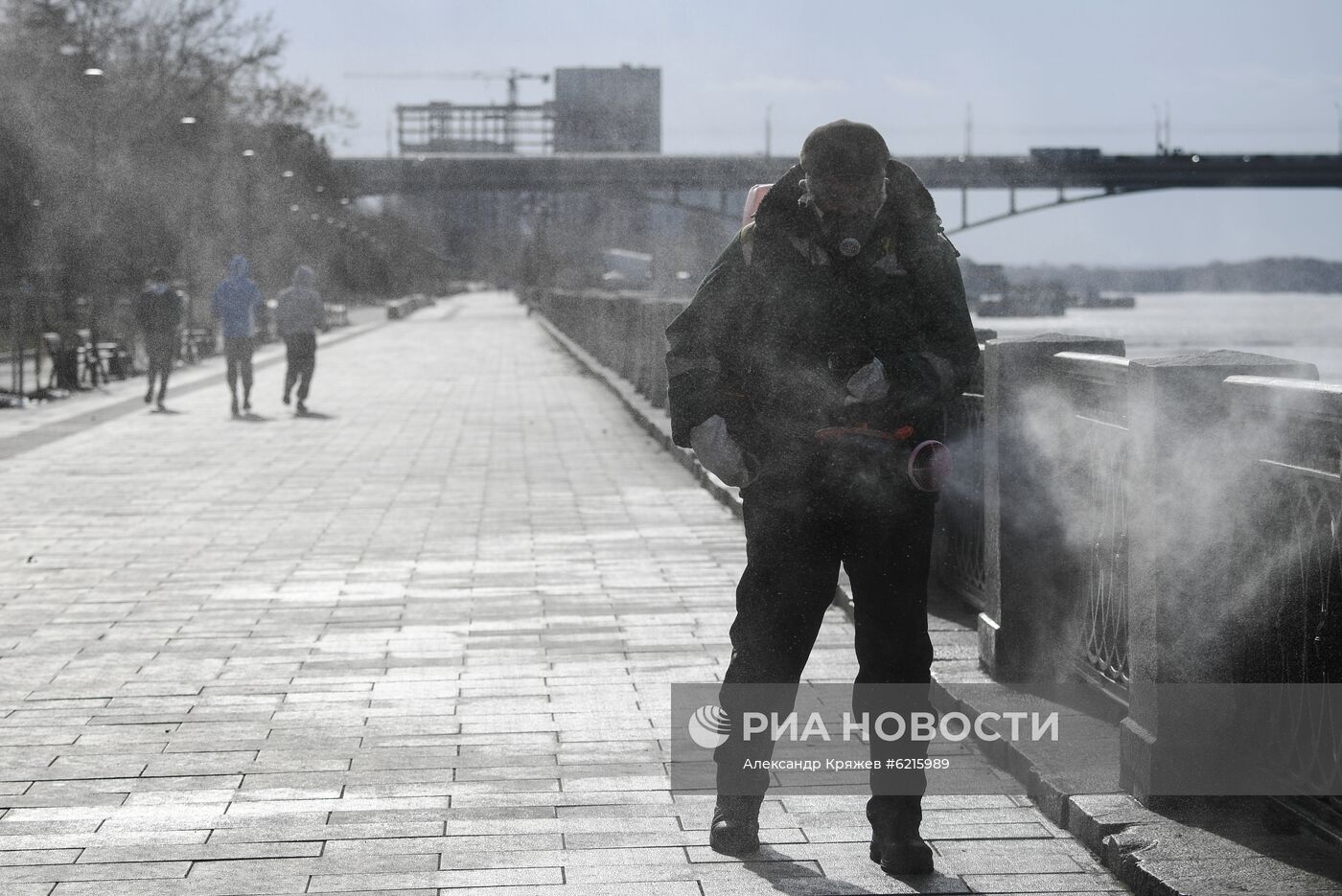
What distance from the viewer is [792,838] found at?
446 cm

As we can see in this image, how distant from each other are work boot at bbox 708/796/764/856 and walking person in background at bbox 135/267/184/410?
17505mm

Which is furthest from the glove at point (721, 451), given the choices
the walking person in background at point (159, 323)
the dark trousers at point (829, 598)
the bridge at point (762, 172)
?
the bridge at point (762, 172)

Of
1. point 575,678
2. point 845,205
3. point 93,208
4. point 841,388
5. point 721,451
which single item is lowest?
point 575,678

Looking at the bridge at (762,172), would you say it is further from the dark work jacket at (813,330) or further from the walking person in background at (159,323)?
the dark work jacket at (813,330)

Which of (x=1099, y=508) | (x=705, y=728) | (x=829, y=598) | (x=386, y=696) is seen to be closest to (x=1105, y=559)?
(x=1099, y=508)

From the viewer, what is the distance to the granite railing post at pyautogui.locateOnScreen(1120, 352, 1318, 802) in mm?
4312

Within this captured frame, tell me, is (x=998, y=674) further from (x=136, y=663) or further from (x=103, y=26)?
(x=103, y=26)

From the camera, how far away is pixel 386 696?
610 centimetres

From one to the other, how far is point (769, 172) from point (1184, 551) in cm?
9637

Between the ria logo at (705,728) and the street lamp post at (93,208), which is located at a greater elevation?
the street lamp post at (93,208)

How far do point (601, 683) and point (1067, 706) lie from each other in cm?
160

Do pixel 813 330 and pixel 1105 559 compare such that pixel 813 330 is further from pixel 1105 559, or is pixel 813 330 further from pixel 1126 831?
pixel 1105 559

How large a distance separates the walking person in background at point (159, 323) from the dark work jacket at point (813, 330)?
57.6 feet

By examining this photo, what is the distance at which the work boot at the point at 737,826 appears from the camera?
4.31 metres
